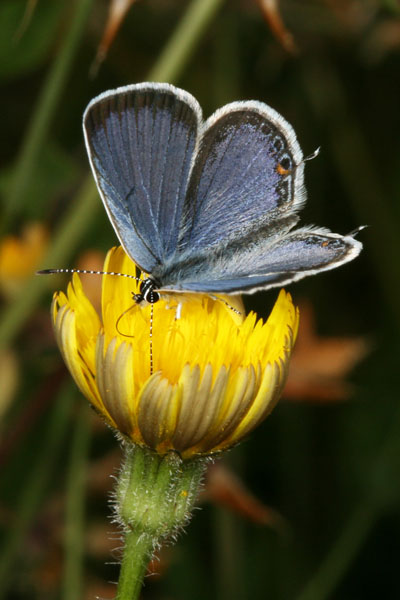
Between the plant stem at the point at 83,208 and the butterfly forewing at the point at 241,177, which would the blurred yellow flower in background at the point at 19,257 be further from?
the butterfly forewing at the point at 241,177

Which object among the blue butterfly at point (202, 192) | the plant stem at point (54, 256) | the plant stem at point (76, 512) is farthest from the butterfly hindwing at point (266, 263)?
the plant stem at point (76, 512)

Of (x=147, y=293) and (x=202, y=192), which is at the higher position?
(x=202, y=192)

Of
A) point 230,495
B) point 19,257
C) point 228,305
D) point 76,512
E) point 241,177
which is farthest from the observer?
point 19,257

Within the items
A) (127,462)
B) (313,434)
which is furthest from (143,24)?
(127,462)

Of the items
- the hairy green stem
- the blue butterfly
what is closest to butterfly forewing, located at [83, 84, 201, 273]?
the blue butterfly

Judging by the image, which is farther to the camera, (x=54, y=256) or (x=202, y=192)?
(x=54, y=256)

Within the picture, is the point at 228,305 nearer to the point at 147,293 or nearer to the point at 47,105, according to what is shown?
the point at 147,293

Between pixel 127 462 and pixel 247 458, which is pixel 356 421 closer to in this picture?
pixel 247 458

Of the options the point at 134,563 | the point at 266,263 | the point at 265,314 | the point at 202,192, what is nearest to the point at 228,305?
the point at 266,263
